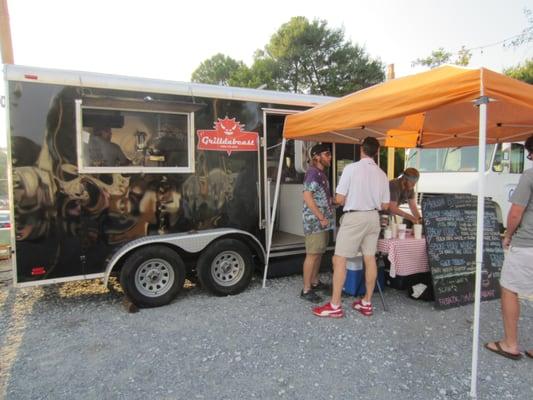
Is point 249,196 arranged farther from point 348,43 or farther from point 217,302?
point 348,43

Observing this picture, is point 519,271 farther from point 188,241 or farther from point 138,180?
point 138,180

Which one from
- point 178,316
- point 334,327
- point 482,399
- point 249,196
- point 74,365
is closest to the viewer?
point 482,399

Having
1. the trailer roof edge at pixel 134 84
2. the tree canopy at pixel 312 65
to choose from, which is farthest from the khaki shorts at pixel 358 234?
the tree canopy at pixel 312 65

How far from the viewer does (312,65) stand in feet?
71.3

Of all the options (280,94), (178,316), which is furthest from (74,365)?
(280,94)

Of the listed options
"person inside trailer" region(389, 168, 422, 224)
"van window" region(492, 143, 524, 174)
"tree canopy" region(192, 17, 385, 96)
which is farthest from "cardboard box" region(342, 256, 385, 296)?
"tree canopy" region(192, 17, 385, 96)

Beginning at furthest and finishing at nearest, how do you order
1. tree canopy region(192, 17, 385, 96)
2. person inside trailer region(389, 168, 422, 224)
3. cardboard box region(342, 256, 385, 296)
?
tree canopy region(192, 17, 385, 96), person inside trailer region(389, 168, 422, 224), cardboard box region(342, 256, 385, 296)

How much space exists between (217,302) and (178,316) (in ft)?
1.70

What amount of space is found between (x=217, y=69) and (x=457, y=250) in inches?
1027

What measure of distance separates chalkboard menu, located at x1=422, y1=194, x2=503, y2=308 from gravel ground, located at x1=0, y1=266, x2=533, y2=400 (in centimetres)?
18

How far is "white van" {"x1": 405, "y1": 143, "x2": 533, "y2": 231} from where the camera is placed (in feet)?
24.3

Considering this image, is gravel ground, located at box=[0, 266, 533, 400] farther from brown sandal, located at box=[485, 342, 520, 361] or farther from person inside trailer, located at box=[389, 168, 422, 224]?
person inside trailer, located at box=[389, 168, 422, 224]

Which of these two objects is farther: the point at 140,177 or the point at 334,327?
the point at 140,177

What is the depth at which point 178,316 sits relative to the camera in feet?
12.5
